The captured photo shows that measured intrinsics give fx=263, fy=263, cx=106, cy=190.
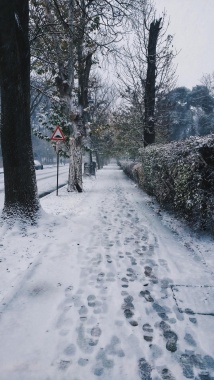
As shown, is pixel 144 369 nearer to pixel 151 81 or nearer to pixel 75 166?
pixel 75 166

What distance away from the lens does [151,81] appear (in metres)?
14.5

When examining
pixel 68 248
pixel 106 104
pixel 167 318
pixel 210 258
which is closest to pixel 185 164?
pixel 210 258

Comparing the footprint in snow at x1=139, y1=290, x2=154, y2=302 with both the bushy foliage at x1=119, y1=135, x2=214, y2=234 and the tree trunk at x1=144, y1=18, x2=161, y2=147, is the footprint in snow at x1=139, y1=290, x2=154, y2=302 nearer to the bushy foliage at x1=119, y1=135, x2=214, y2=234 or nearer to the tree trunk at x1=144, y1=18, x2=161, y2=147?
the bushy foliage at x1=119, y1=135, x2=214, y2=234

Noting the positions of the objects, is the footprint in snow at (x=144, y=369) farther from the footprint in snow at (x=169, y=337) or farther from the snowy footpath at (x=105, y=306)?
the footprint in snow at (x=169, y=337)

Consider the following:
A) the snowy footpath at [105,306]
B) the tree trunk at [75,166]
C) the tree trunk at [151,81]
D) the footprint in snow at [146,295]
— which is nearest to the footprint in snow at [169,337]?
the snowy footpath at [105,306]

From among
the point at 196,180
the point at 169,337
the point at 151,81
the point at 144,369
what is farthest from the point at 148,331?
the point at 151,81

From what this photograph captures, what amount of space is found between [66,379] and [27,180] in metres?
4.77

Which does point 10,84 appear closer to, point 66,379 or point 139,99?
point 66,379

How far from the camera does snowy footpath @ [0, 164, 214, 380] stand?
7.68 feet

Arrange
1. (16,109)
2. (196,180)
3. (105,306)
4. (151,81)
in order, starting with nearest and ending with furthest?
(105,306) → (196,180) → (16,109) → (151,81)

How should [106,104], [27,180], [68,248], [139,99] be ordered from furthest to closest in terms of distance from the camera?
[106,104]
[139,99]
[27,180]
[68,248]

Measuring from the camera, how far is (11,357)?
2398 millimetres

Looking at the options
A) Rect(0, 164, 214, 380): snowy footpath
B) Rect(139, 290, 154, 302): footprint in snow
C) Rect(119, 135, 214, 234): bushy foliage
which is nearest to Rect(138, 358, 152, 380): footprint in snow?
Rect(0, 164, 214, 380): snowy footpath

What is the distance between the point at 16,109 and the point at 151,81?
1049cm
